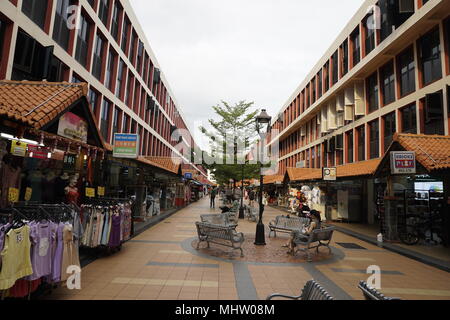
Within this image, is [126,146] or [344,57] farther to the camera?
[344,57]

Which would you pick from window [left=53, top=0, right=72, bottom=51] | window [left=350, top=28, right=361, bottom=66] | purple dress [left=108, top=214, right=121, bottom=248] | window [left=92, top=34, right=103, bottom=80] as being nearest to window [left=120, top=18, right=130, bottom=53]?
window [left=92, top=34, right=103, bottom=80]

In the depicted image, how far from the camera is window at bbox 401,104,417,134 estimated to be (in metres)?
14.3

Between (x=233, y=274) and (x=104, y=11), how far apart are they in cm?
1779

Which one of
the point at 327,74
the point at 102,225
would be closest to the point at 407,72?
the point at 327,74

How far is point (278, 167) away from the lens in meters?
43.1

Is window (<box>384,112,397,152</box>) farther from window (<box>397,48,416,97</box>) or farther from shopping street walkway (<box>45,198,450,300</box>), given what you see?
shopping street walkway (<box>45,198,450,300</box>)

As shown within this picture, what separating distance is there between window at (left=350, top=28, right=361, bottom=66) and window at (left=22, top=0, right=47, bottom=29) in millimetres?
19504

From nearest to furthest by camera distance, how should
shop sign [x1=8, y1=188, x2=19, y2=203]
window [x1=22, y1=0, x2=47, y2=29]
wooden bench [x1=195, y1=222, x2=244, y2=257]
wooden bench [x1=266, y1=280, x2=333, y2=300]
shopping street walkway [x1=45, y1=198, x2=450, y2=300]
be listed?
wooden bench [x1=266, y1=280, x2=333, y2=300] → shop sign [x1=8, y1=188, x2=19, y2=203] → shopping street walkway [x1=45, y1=198, x2=450, y2=300] → wooden bench [x1=195, y1=222, x2=244, y2=257] → window [x1=22, y1=0, x2=47, y2=29]

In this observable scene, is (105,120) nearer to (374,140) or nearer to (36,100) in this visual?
(36,100)

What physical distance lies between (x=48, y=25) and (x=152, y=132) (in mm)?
17198

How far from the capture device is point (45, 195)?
316 inches

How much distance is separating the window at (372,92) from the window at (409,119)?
2821mm
